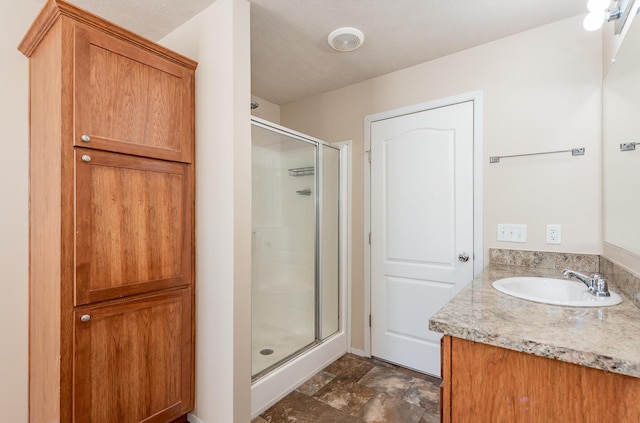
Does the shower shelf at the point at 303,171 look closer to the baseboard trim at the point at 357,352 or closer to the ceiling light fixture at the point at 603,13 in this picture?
the baseboard trim at the point at 357,352

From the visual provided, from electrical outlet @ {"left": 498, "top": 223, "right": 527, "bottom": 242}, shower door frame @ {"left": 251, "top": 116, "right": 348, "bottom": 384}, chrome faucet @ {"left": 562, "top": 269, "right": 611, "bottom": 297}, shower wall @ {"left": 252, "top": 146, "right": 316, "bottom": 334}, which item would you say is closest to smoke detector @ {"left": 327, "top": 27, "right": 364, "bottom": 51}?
shower door frame @ {"left": 251, "top": 116, "right": 348, "bottom": 384}

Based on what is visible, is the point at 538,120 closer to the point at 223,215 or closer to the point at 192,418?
the point at 223,215

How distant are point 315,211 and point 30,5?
2.12 metres

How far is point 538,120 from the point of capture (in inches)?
73.8

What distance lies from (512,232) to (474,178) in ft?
1.40

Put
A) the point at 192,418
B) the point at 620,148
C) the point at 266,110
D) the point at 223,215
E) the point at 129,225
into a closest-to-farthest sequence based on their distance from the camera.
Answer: the point at 620,148 → the point at 129,225 → the point at 223,215 → the point at 192,418 → the point at 266,110

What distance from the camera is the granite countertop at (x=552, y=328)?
2.50 ft

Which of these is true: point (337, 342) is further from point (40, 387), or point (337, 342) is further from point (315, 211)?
point (40, 387)

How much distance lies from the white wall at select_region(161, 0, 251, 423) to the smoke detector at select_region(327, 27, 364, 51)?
581 mm

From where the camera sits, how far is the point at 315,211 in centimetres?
264

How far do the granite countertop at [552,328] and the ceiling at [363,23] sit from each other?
5.16ft

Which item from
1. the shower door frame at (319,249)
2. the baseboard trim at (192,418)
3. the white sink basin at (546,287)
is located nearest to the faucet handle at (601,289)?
the white sink basin at (546,287)

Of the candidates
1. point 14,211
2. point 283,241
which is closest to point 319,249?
point 283,241

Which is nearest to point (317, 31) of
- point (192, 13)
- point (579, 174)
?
point (192, 13)
